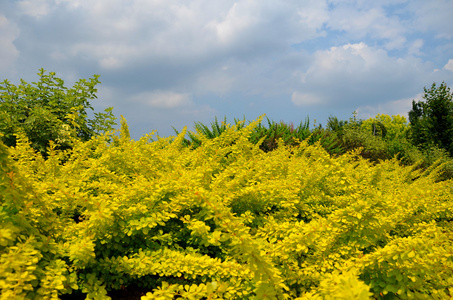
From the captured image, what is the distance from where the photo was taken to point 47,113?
6254 mm

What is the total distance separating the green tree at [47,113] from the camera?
6.26 meters

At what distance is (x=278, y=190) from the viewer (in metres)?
3.43

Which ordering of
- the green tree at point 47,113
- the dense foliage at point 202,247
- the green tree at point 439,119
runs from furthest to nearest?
the green tree at point 439,119, the green tree at point 47,113, the dense foliage at point 202,247

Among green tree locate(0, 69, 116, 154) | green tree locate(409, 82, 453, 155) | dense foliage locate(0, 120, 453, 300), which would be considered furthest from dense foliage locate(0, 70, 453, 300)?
green tree locate(409, 82, 453, 155)

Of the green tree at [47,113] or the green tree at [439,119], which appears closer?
the green tree at [47,113]

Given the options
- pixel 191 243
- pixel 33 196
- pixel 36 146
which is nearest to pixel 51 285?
pixel 33 196

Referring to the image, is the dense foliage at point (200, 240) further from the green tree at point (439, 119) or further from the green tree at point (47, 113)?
the green tree at point (439, 119)

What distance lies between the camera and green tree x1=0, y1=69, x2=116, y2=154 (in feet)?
20.5

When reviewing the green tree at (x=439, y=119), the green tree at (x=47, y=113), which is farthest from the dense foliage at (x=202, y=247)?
the green tree at (x=439, y=119)

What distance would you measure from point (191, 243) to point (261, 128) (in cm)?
855

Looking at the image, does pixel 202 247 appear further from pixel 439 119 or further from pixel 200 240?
pixel 439 119

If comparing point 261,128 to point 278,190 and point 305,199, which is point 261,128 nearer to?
point 305,199

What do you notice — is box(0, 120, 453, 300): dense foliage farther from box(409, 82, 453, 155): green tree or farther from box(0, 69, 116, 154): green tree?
box(409, 82, 453, 155): green tree

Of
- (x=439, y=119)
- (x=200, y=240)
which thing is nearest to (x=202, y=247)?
(x=200, y=240)
